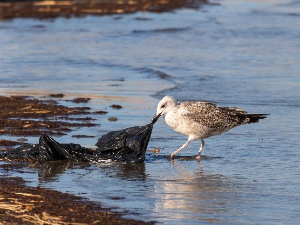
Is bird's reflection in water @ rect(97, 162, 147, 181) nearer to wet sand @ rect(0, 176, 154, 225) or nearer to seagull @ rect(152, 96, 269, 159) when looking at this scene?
seagull @ rect(152, 96, 269, 159)

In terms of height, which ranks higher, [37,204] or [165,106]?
[165,106]

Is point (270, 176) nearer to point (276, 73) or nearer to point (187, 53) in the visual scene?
point (276, 73)

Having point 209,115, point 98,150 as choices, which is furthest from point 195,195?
point 209,115

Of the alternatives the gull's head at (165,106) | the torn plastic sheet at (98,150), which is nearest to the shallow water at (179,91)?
the torn plastic sheet at (98,150)

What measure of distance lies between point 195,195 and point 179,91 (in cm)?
771

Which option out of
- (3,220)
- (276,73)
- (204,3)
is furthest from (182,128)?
(204,3)

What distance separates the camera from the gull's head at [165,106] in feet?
33.8

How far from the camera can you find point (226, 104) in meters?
14.3

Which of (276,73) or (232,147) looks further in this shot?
(276,73)

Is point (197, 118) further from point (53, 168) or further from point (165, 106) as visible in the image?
point (53, 168)

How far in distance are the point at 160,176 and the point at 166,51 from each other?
567 inches

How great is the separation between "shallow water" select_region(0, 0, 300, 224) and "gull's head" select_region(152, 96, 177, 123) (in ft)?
1.67

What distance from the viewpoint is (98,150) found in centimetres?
1008

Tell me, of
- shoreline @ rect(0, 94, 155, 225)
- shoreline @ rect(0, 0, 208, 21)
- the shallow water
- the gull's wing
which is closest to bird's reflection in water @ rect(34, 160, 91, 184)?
the shallow water
